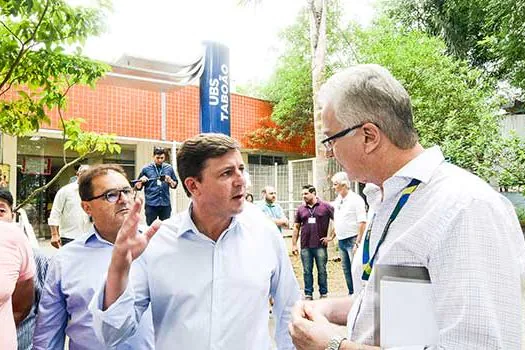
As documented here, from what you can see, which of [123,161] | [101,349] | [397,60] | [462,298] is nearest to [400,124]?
[462,298]

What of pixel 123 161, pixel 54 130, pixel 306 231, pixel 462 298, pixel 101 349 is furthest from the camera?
pixel 123 161

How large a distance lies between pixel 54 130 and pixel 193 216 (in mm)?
10334

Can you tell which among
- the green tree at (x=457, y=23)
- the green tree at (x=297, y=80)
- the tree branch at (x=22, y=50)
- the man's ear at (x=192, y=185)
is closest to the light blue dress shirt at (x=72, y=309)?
the man's ear at (x=192, y=185)

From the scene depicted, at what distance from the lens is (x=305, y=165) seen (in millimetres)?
14102

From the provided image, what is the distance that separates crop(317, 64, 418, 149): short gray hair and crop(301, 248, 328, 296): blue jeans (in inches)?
246

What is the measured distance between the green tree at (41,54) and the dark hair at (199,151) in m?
1.53

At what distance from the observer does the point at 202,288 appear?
2068 millimetres

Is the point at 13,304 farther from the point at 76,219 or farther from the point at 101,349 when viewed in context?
the point at 76,219

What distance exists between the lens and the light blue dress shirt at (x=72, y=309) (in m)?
2.39

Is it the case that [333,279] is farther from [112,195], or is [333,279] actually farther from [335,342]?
[335,342]

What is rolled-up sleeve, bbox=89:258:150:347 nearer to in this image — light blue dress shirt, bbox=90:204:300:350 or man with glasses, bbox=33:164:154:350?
light blue dress shirt, bbox=90:204:300:350

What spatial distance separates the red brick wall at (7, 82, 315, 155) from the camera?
11.9 m

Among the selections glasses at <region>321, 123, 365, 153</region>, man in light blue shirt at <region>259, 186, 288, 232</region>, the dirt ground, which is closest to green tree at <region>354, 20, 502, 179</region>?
the dirt ground

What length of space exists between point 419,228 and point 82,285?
1797 millimetres
